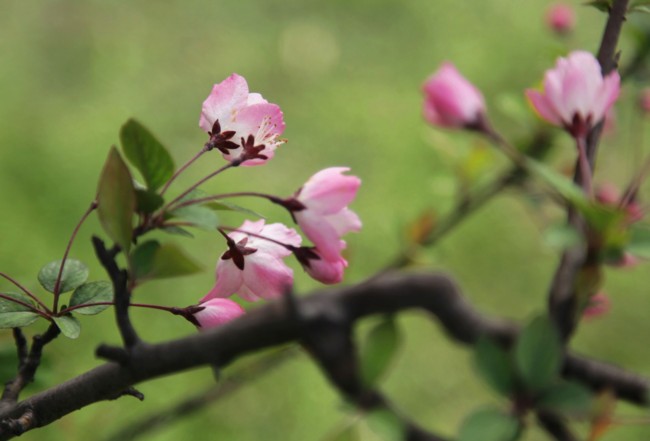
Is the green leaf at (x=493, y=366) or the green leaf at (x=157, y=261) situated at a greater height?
the green leaf at (x=157, y=261)

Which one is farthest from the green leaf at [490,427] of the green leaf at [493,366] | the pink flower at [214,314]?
the pink flower at [214,314]

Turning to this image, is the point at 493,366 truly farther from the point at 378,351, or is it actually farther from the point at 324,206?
Result: the point at 324,206

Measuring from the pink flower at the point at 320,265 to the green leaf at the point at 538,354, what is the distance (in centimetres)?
23

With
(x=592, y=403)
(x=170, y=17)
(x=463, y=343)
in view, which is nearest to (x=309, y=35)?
(x=170, y=17)

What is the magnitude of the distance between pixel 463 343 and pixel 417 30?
1.93m

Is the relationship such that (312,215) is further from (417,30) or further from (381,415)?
(417,30)

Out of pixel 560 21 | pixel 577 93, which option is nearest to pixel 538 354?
pixel 577 93

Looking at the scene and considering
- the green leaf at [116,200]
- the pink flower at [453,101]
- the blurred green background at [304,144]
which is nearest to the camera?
the green leaf at [116,200]

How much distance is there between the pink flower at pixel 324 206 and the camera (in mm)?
420

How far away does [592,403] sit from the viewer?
0.66 metres

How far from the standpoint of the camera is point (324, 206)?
426mm

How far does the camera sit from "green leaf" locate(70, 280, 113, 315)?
1.43ft

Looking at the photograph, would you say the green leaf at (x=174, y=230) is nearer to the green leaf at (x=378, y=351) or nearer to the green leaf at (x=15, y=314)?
the green leaf at (x=15, y=314)

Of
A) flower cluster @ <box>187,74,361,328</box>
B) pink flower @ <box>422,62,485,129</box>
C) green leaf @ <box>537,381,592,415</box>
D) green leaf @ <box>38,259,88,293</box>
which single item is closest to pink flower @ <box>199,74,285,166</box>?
flower cluster @ <box>187,74,361,328</box>
